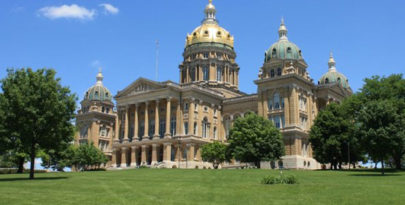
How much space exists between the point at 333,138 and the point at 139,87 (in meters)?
44.9

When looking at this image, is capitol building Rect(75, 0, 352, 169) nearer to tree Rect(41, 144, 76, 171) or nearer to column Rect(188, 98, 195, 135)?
column Rect(188, 98, 195, 135)

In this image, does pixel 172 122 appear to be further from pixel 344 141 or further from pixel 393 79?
pixel 393 79

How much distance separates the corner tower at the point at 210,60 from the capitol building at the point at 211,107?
0.25 meters

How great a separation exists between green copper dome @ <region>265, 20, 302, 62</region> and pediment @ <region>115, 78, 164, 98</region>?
22502 mm

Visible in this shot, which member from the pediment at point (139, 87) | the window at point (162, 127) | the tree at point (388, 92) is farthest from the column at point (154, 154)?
the tree at point (388, 92)

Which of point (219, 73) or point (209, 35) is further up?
point (209, 35)

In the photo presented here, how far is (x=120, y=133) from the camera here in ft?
328

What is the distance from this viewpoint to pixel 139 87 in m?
96.1

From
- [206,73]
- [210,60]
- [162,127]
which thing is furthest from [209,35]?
[162,127]

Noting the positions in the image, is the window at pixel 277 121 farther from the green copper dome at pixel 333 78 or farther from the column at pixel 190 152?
the green copper dome at pixel 333 78

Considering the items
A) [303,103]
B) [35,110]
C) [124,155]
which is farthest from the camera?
[124,155]

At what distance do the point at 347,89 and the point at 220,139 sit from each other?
31.5m

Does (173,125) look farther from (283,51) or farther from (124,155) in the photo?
(283,51)

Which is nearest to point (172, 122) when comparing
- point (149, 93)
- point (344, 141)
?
point (149, 93)
